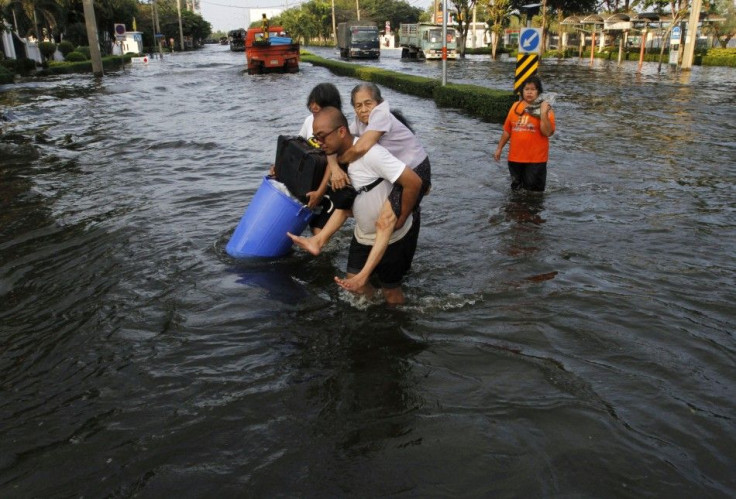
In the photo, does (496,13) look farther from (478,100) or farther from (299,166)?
(299,166)

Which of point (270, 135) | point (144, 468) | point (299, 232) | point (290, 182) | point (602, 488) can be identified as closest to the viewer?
point (602, 488)

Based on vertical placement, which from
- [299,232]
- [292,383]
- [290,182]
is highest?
[290,182]

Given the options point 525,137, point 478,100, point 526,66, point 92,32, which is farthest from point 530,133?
point 92,32

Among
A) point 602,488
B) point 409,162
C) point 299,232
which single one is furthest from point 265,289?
point 602,488

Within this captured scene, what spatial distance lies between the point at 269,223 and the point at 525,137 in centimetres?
358

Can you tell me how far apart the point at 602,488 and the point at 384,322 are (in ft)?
6.70

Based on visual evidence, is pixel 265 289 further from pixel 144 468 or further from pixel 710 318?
pixel 710 318

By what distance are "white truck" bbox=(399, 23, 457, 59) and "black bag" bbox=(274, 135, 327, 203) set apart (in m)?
43.1

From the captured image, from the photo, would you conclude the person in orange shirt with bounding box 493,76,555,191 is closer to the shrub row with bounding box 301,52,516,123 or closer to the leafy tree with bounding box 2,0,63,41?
the shrub row with bounding box 301,52,516,123

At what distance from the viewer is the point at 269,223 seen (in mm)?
5180

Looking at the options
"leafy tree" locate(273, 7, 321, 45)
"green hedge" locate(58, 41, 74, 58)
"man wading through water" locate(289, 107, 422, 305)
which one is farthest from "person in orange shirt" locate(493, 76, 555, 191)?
"leafy tree" locate(273, 7, 321, 45)

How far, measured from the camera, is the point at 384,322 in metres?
4.45

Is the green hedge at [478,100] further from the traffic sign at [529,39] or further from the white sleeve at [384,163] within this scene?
the white sleeve at [384,163]

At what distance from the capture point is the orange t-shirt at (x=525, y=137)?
7.10 metres
